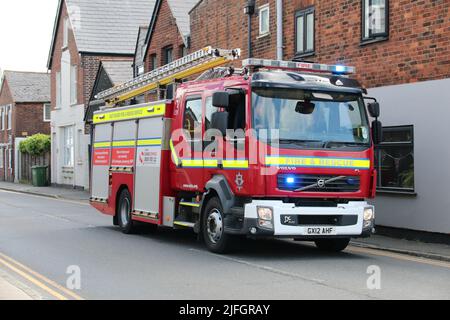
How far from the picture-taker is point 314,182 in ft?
35.4

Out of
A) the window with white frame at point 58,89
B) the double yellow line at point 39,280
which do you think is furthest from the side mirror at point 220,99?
the window with white frame at point 58,89

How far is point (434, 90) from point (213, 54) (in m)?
4.47

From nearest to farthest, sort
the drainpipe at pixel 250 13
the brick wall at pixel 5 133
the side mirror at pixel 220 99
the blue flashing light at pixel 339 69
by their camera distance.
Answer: the side mirror at pixel 220 99 < the blue flashing light at pixel 339 69 < the drainpipe at pixel 250 13 < the brick wall at pixel 5 133

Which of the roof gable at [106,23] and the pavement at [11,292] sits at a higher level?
the roof gable at [106,23]

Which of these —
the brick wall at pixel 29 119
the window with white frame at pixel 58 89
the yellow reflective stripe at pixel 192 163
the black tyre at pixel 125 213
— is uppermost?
the window with white frame at pixel 58 89

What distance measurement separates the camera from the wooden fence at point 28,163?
43781 mm

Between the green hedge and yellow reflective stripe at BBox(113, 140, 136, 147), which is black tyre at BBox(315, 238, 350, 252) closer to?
yellow reflective stripe at BBox(113, 140, 136, 147)

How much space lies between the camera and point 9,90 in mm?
51781

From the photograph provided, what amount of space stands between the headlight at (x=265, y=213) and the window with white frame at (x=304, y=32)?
768 cm

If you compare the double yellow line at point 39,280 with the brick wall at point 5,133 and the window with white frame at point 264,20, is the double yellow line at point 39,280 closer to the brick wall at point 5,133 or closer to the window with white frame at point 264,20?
the window with white frame at point 264,20

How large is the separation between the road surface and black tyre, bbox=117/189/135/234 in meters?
0.31

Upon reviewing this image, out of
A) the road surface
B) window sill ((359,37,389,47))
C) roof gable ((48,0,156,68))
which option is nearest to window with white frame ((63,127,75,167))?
roof gable ((48,0,156,68))

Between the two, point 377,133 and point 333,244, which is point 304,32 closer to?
point 377,133

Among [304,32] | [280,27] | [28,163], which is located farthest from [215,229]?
[28,163]
